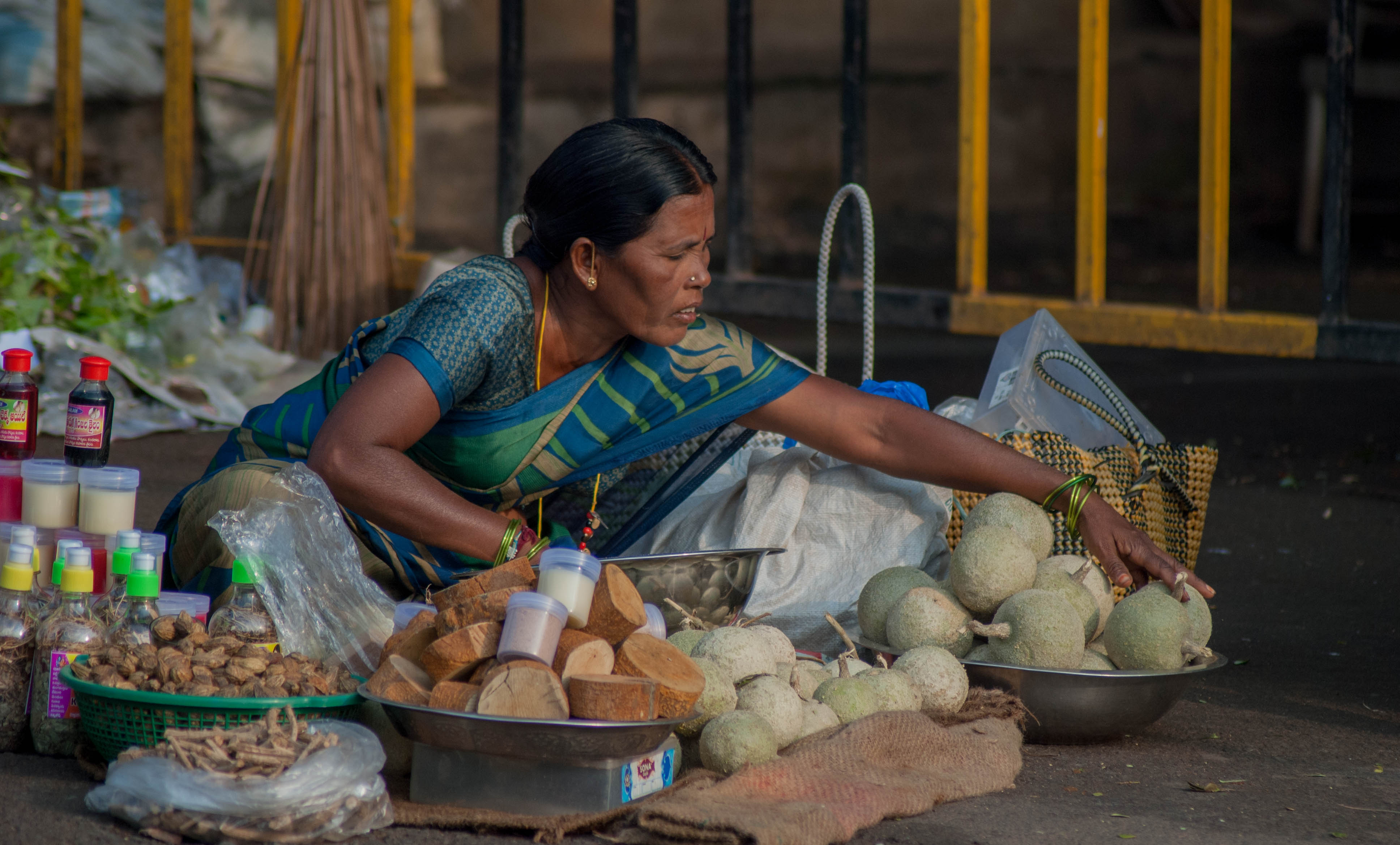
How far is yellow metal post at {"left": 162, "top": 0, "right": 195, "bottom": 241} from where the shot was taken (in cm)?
689

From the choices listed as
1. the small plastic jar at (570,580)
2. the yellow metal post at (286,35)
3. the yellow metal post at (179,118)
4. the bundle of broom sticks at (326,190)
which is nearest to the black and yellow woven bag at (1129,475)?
the small plastic jar at (570,580)

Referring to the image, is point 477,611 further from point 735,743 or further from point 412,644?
point 735,743

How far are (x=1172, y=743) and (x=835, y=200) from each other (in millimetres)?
1553

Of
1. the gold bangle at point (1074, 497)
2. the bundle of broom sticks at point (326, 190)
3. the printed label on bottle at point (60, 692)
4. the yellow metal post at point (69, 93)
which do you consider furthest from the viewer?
the yellow metal post at point (69, 93)

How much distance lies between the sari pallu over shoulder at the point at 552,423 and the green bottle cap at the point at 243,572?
14.4 inches

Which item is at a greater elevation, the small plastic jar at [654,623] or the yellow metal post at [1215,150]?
the yellow metal post at [1215,150]

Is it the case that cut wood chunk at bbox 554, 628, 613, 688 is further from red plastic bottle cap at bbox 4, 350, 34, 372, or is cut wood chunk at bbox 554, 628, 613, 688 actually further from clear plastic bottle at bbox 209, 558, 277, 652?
red plastic bottle cap at bbox 4, 350, 34, 372

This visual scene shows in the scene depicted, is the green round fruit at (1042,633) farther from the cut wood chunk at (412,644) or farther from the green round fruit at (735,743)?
the cut wood chunk at (412,644)

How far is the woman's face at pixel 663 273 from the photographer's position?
2.63 m

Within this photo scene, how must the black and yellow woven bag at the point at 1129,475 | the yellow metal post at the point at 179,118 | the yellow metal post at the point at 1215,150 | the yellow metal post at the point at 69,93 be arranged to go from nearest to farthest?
the black and yellow woven bag at the point at 1129,475, the yellow metal post at the point at 1215,150, the yellow metal post at the point at 179,118, the yellow metal post at the point at 69,93

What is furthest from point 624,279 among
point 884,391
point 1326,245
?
point 1326,245

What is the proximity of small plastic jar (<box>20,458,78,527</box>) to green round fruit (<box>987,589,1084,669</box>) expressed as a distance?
1616mm

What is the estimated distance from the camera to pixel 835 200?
11.8 ft

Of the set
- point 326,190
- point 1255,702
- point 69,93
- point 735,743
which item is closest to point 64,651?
point 735,743
